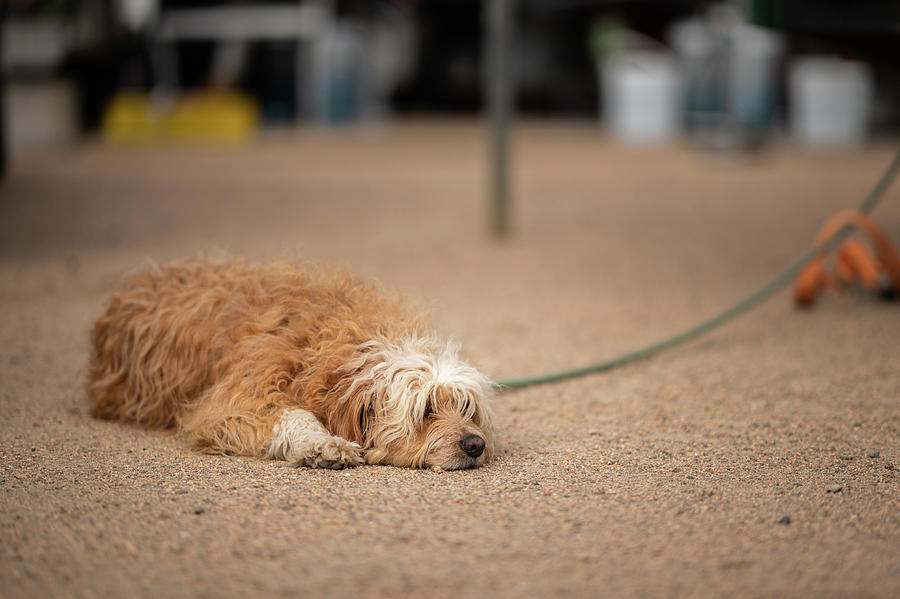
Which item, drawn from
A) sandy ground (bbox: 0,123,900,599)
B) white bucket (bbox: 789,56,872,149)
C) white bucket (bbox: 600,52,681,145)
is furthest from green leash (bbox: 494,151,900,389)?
white bucket (bbox: 600,52,681,145)

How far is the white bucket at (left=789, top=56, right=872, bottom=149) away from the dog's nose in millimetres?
16348

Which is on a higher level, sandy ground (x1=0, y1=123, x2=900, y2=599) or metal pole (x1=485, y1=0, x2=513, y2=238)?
metal pole (x1=485, y1=0, x2=513, y2=238)

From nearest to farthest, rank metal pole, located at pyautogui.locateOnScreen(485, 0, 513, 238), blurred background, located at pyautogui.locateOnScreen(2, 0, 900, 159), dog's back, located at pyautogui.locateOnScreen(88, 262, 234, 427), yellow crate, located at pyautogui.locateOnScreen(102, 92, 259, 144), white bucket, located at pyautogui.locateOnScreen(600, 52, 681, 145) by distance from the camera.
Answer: dog's back, located at pyautogui.locateOnScreen(88, 262, 234, 427)
metal pole, located at pyautogui.locateOnScreen(485, 0, 513, 238)
blurred background, located at pyautogui.locateOnScreen(2, 0, 900, 159)
yellow crate, located at pyautogui.locateOnScreen(102, 92, 259, 144)
white bucket, located at pyautogui.locateOnScreen(600, 52, 681, 145)

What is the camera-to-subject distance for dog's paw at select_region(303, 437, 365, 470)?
410cm

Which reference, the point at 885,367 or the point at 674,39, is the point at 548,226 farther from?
the point at 674,39

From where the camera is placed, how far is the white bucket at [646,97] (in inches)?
820

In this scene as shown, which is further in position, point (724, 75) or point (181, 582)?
point (724, 75)

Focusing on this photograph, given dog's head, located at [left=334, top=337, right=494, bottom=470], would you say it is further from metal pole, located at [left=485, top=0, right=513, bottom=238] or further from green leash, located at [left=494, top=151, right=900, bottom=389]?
metal pole, located at [left=485, top=0, right=513, bottom=238]

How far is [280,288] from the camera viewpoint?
15.3 ft

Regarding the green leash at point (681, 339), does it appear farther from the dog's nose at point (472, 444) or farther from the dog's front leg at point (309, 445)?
the dog's front leg at point (309, 445)

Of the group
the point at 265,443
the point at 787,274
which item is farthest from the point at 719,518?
the point at 787,274

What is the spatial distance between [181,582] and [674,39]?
814 inches

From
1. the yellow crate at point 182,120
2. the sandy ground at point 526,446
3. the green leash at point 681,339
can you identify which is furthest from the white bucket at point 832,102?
the green leash at point 681,339

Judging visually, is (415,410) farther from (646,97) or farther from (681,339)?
(646,97)
